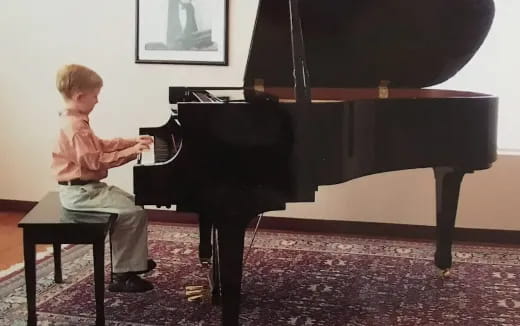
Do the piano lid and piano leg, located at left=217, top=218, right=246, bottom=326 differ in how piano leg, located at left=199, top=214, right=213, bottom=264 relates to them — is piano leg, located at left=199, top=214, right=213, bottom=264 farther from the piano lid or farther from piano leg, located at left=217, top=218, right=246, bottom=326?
piano leg, located at left=217, top=218, right=246, bottom=326

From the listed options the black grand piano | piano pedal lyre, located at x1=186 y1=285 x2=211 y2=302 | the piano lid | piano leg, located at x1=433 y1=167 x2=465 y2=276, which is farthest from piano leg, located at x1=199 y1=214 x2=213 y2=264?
piano leg, located at x1=433 y1=167 x2=465 y2=276

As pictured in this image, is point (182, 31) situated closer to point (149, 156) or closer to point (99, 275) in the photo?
point (149, 156)

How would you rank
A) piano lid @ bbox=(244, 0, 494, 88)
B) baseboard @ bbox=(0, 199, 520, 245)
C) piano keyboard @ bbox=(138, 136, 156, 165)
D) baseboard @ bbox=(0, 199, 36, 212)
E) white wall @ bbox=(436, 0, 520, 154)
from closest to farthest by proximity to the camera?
1. piano lid @ bbox=(244, 0, 494, 88)
2. piano keyboard @ bbox=(138, 136, 156, 165)
3. white wall @ bbox=(436, 0, 520, 154)
4. baseboard @ bbox=(0, 199, 520, 245)
5. baseboard @ bbox=(0, 199, 36, 212)

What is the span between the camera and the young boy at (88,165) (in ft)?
9.38

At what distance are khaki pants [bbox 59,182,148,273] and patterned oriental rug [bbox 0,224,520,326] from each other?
23 cm

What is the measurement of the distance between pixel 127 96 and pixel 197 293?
189 centimetres

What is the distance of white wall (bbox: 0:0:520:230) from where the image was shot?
4.15m

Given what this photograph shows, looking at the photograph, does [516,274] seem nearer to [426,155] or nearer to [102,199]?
[426,155]

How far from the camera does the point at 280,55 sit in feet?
9.84

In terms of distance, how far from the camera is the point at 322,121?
→ 96.9 inches

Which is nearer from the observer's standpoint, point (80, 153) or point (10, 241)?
point (80, 153)

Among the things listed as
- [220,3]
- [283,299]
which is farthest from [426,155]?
[220,3]

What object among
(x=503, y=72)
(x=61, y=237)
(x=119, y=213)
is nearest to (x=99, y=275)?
(x=61, y=237)

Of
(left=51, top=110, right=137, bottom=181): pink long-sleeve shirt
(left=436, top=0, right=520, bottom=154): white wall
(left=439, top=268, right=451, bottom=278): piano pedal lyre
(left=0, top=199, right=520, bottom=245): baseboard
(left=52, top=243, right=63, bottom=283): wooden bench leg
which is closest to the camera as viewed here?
(left=51, top=110, right=137, bottom=181): pink long-sleeve shirt
